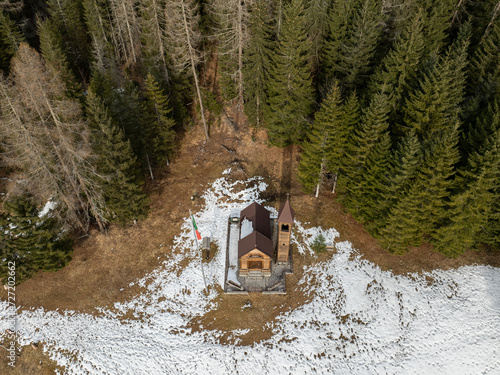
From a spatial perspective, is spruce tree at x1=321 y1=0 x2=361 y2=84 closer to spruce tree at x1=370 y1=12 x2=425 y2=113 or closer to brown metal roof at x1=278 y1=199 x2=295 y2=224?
spruce tree at x1=370 y1=12 x2=425 y2=113

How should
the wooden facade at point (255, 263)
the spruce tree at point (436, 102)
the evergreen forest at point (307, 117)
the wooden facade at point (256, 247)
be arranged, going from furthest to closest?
1. the wooden facade at point (255, 263)
2. the wooden facade at point (256, 247)
3. the spruce tree at point (436, 102)
4. the evergreen forest at point (307, 117)

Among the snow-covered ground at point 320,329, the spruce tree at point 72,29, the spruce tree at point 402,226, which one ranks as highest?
the spruce tree at point 72,29

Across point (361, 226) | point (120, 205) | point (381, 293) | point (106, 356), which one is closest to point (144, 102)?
point (120, 205)

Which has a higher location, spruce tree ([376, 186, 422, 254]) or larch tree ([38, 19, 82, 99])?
larch tree ([38, 19, 82, 99])

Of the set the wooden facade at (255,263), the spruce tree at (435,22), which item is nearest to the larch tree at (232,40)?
the spruce tree at (435,22)

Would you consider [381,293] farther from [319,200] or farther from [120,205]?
[120,205]

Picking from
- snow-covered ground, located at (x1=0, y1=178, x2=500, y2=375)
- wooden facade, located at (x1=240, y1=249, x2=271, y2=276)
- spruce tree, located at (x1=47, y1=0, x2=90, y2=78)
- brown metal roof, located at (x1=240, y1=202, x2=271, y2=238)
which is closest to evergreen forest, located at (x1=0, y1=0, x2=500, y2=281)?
snow-covered ground, located at (x1=0, y1=178, x2=500, y2=375)

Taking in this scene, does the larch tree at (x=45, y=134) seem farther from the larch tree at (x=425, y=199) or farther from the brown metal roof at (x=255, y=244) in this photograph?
the larch tree at (x=425, y=199)
